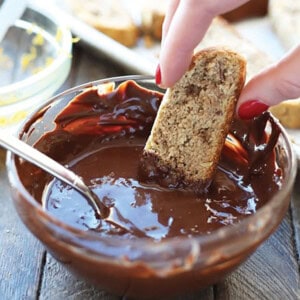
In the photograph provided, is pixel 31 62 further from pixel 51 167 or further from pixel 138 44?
pixel 51 167

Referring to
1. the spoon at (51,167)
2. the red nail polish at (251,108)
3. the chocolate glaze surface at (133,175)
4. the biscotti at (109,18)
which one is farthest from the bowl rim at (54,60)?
the red nail polish at (251,108)

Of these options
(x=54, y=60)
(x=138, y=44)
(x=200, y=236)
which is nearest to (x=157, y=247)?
(x=200, y=236)

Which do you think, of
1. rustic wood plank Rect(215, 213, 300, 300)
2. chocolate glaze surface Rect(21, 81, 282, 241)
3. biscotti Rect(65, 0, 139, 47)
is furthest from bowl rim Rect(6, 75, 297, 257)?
biscotti Rect(65, 0, 139, 47)

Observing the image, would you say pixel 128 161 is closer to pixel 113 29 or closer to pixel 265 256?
pixel 265 256

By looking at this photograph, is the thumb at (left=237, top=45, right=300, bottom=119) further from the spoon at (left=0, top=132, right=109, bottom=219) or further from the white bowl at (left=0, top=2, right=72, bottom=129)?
the white bowl at (left=0, top=2, right=72, bottom=129)

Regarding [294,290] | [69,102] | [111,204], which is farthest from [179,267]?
[69,102]

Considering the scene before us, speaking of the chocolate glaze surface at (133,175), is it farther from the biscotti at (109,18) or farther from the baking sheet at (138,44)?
the biscotti at (109,18)

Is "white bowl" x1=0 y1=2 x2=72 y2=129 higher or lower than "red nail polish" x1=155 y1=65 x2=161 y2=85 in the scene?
lower
